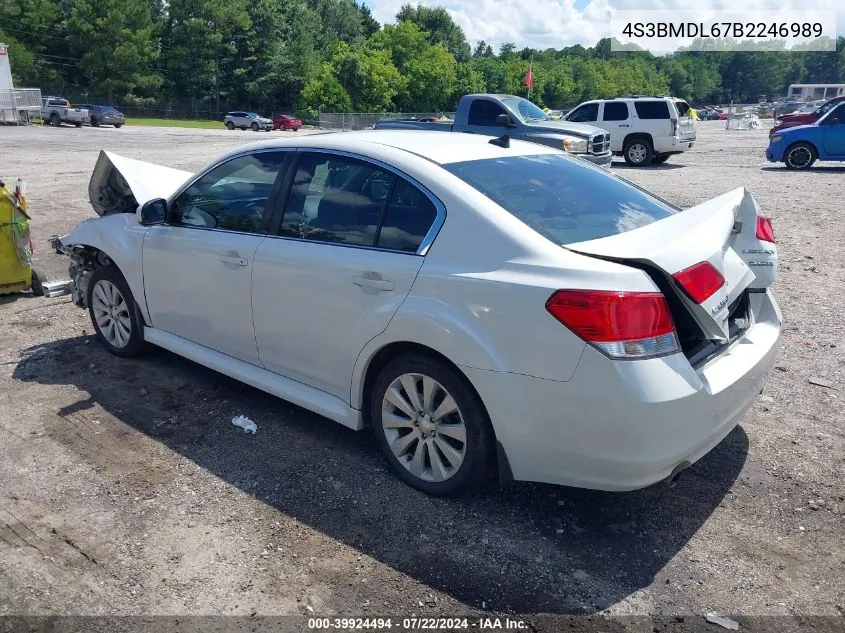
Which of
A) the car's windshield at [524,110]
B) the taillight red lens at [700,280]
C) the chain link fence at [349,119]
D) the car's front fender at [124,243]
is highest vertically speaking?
the chain link fence at [349,119]

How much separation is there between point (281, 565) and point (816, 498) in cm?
260

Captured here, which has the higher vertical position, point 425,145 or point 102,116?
point 102,116

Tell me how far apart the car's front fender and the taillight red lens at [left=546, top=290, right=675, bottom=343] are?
3.23 m

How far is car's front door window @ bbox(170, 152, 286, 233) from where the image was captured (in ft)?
13.8

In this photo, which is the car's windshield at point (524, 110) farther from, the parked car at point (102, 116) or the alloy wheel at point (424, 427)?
the parked car at point (102, 116)

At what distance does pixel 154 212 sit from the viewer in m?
4.66

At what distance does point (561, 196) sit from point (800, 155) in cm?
1797

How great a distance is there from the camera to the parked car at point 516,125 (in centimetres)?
1532

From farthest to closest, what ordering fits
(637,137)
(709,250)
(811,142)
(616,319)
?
1. (637,137)
2. (811,142)
3. (709,250)
4. (616,319)

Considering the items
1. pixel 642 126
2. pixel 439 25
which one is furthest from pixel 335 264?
pixel 439 25

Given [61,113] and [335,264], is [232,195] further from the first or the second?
[61,113]

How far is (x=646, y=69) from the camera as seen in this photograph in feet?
399

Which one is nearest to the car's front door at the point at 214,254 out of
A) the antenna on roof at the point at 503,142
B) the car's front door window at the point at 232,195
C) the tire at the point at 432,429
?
the car's front door window at the point at 232,195

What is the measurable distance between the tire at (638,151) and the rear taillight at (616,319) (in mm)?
19752
